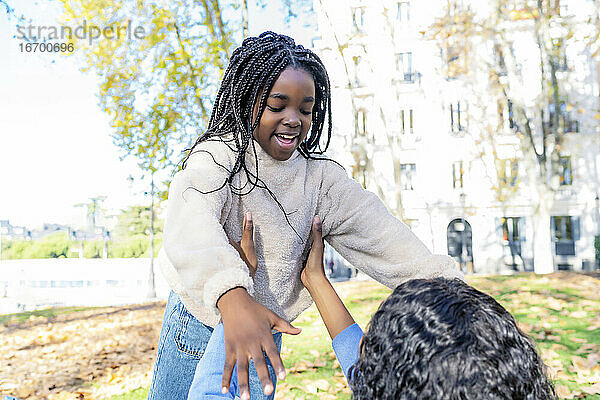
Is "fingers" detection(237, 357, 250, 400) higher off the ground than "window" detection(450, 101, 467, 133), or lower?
lower

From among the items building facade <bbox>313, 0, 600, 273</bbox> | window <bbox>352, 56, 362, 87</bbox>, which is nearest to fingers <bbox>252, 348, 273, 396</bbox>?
building facade <bbox>313, 0, 600, 273</bbox>

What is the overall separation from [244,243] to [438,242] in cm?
2082

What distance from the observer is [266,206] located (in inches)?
55.4

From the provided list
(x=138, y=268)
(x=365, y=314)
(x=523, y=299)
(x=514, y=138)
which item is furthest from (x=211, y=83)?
(x=514, y=138)

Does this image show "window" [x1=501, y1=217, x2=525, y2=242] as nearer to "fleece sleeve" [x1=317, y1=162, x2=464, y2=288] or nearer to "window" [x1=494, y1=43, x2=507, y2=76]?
"window" [x1=494, y1=43, x2=507, y2=76]

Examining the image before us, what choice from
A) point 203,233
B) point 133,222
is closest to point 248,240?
point 203,233

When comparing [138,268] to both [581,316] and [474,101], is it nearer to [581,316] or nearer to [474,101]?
[474,101]

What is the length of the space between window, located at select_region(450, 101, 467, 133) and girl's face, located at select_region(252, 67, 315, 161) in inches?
757

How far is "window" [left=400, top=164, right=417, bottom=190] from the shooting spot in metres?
20.8

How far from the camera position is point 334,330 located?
1.45 metres

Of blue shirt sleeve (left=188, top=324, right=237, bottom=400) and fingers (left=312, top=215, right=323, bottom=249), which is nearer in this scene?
blue shirt sleeve (left=188, top=324, right=237, bottom=400)

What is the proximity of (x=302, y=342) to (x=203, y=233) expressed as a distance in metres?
5.10

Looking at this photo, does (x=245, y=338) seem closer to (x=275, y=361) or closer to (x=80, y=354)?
(x=275, y=361)

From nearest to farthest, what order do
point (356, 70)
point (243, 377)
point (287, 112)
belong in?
point (243, 377) → point (287, 112) → point (356, 70)
